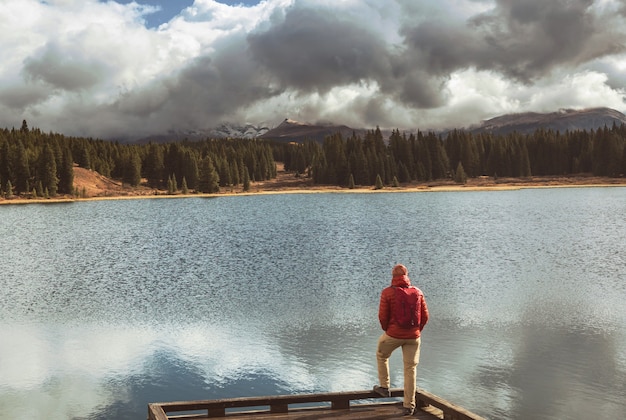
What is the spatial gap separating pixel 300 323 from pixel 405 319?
1557cm

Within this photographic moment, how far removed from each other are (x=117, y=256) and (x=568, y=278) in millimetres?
40979

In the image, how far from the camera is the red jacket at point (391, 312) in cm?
1473

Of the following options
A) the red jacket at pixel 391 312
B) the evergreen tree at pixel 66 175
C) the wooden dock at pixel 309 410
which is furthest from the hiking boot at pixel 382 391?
the evergreen tree at pixel 66 175

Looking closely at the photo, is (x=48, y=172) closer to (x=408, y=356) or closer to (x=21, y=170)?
(x=21, y=170)

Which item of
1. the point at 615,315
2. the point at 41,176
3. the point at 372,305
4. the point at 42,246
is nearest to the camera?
the point at 615,315

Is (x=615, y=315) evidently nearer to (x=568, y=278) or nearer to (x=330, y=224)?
(x=568, y=278)

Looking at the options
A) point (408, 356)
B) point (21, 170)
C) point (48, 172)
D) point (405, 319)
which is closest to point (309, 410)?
point (408, 356)

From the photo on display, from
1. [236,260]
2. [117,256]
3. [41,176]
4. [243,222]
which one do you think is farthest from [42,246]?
[41,176]

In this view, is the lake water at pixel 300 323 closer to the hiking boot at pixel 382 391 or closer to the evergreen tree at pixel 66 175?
the hiking boot at pixel 382 391

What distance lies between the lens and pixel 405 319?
14.8m

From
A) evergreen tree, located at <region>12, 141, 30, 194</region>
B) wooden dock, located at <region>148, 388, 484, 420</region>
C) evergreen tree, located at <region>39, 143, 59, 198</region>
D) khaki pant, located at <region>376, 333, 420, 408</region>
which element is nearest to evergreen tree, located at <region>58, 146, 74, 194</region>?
evergreen tree, located at <region>39, 143, 59, 198</region>

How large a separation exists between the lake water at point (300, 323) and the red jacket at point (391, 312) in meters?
5.38

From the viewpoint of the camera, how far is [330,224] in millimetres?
90625

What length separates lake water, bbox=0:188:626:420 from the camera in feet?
67.5
